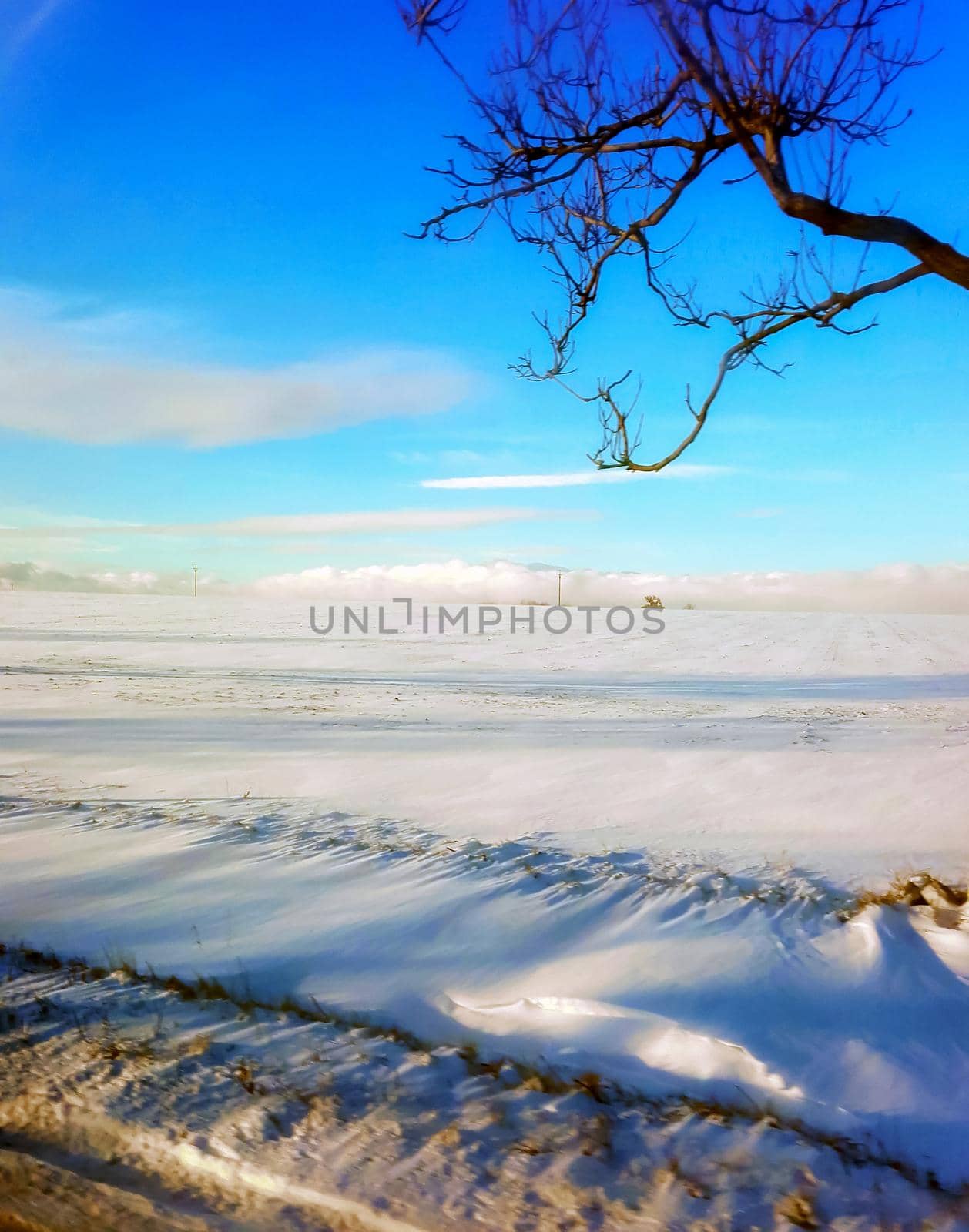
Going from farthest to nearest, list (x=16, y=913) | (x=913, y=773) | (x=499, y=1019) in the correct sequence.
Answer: (x=913, y=773) → (x=16, y=913) → (x=499, y=1019)

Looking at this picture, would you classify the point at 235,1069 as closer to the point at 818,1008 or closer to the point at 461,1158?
the point at 461,1158

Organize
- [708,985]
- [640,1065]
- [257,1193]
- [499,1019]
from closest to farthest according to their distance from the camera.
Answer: [257,1193] → [640,1065] → [499,1019] → [708,985]

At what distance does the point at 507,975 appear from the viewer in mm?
3686

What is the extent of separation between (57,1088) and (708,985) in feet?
7.86

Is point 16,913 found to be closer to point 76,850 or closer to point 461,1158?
point 76,850

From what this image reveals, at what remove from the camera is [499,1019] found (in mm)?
3215

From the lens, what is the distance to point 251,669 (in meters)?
19.2

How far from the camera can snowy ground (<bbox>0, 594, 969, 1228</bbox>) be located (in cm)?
231

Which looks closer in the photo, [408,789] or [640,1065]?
[640,1065]

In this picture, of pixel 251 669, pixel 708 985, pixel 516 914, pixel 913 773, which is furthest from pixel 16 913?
pixel 251 669

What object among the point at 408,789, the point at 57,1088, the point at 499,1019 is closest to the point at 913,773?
the point at 408,789

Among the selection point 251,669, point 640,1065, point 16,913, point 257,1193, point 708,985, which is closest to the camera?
point 257,1193

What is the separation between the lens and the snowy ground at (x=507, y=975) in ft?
7.57

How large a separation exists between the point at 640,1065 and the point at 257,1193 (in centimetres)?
128
